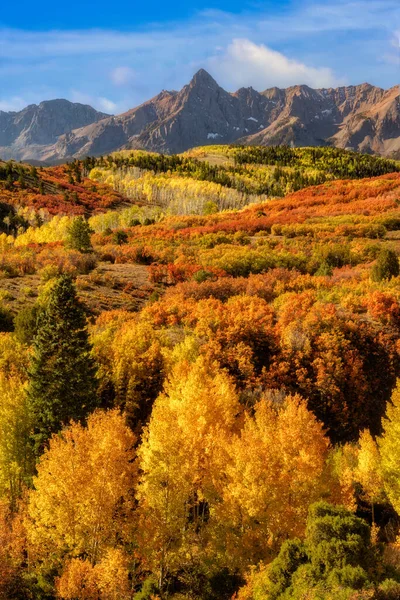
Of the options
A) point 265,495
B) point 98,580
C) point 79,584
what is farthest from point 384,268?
point 79,584

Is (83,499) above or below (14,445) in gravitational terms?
above

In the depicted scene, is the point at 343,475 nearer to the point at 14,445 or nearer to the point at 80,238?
the point at 14,445

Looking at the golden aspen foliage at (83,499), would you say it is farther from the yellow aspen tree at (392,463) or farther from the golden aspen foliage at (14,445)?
the yellow aspen tree at (392,463)

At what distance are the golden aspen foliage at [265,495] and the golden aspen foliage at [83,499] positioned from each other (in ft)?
14.5

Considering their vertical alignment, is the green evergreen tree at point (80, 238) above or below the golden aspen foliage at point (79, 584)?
above

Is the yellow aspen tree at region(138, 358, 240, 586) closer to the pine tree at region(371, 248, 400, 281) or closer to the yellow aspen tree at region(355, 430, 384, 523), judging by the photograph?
the yellow aspen tree at region(355, 430, 384, 523)

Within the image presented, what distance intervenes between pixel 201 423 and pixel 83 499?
20.4 ft

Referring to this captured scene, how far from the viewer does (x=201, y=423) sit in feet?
70.9

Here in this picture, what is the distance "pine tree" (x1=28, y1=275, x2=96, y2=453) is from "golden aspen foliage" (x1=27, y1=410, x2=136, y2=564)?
18.4 feet

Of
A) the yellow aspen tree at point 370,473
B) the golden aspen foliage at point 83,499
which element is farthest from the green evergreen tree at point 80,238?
the yellow aspen tree at point 370,473

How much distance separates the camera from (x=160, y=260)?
178 ft

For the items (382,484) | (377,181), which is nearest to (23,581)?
(382,484)

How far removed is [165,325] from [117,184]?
14240 cm

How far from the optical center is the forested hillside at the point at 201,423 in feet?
59.7
